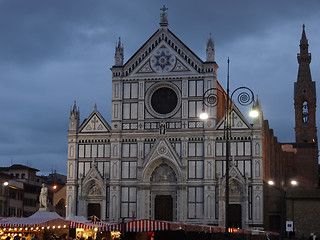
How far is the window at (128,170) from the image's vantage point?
62531 millimetres

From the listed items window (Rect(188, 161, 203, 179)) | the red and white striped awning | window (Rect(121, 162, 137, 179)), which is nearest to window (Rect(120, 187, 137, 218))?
window (Rect(121, 162, 137, 179))

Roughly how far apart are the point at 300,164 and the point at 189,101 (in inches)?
1254

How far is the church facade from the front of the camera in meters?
60.0

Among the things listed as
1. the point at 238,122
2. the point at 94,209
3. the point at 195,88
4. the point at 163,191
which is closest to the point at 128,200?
the point at 163,191

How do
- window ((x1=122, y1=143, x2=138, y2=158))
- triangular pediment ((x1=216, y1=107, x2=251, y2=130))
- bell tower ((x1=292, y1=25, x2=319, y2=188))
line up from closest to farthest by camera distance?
triangular pediment ((x1=216, y1=107, x2=251, y2=130)) → window ((x1=122, y1=143, x2=138, y2=158)) → bell tower ((x1=292, y1=25, x2=319, y2=188))

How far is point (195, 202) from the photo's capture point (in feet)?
199

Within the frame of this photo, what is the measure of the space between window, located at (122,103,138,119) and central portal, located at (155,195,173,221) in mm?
8142

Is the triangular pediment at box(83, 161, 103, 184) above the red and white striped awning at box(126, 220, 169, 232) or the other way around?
above

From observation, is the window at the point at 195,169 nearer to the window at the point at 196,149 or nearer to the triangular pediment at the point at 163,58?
the window at the point at 196,149

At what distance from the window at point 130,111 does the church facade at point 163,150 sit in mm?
102

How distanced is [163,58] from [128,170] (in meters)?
11.3

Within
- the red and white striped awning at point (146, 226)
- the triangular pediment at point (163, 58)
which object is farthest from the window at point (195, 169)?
the red and white striped awning at point (146, 226)

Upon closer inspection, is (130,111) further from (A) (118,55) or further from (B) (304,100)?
(B) (304,100)

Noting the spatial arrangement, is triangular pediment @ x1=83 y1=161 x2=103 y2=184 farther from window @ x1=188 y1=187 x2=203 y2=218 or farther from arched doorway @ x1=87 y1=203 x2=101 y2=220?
window @ x1=188 y1=187 x2=203 y2=218
